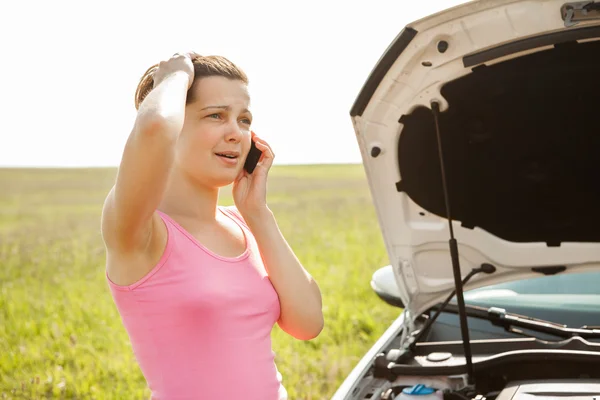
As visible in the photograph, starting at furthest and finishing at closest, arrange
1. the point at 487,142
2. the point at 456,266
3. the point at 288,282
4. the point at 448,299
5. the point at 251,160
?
the point at 448,299 → the point at 456,266 → the point at 487,142 → the point at 251,160 → the point at 288,282

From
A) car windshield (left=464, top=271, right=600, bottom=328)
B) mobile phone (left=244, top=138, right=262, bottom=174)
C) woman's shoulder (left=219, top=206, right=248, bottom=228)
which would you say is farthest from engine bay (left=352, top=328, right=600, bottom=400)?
mobile phone (left=244, top=138, right=262, bottom=174)

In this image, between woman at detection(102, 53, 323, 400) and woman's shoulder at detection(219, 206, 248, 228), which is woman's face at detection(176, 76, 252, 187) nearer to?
woman at detection(102, 53, 323, 400)

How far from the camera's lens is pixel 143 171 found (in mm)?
1584

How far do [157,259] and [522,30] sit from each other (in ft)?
4.34

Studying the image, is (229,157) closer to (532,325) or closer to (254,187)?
(254,187)

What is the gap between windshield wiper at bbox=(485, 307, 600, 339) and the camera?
2.96m

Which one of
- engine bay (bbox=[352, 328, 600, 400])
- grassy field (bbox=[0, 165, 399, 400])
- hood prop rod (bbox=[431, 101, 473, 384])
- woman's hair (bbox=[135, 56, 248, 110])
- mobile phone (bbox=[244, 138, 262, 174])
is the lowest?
grassy field (bbox=[0, 165, 399, 400])

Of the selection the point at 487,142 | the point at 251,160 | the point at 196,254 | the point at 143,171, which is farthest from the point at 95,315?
the point at 143,171

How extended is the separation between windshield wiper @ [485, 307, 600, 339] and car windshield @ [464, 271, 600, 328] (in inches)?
2.8

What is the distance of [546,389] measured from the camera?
98.3 inches

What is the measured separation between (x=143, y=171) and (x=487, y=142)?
1571 millimetres

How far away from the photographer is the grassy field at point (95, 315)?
5383 mm

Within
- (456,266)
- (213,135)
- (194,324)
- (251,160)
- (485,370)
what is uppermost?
(213,135)

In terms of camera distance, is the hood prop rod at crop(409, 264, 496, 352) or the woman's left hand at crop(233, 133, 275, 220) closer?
the woman's left hand at crop(233, 133, 275, 220)
